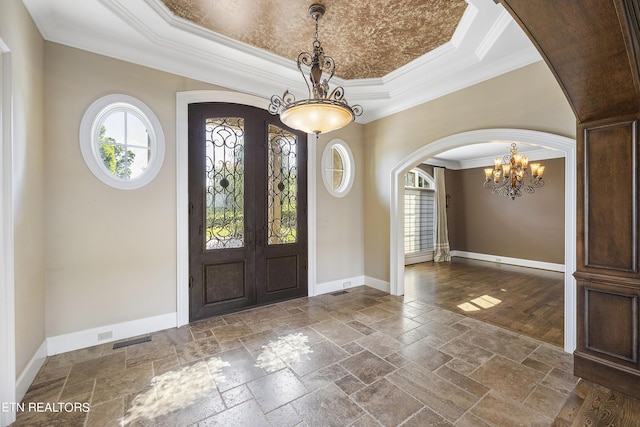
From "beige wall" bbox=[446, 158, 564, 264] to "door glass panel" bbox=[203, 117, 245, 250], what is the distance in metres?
6.95

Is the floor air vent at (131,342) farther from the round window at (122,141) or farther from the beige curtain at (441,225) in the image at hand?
the beige curtain at (441,225)

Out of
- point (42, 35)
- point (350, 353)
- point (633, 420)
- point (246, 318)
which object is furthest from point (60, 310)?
point (633, 420)

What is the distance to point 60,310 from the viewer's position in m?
2.71

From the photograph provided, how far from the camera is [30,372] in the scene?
2234mm

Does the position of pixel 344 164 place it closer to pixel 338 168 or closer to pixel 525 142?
pixel 338 168

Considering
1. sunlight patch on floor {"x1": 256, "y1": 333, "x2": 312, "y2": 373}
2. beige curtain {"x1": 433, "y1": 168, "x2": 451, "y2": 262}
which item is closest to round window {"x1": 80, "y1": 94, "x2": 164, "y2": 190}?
sunlight patch on floor {"x1": 256, "y1": 333, "x2": 312, "y2": 373}

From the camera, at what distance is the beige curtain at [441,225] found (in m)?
7.83

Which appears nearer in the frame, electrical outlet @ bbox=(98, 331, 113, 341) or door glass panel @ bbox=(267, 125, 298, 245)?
electrical outlet @ bbox=(98, 331, 113, 341)

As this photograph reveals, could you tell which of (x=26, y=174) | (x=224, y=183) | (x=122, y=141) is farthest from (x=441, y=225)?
(x=26, y=174)

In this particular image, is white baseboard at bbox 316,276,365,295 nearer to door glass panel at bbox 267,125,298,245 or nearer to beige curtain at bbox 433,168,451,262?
door glass panel at bbox 267,125,298,245

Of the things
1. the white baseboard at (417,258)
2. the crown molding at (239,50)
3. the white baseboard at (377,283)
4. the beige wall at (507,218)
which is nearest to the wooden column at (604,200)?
the crown molding at (239,50)

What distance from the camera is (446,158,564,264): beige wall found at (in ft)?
21.3

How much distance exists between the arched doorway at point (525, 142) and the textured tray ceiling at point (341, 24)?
1.24m

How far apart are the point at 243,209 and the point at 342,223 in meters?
1.85
